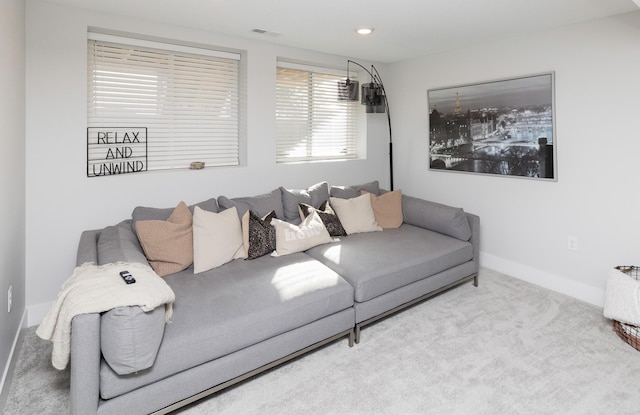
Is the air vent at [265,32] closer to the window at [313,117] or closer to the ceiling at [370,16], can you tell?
the ceiling at [370,16]

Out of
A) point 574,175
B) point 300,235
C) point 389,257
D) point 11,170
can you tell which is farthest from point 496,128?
point 11,170

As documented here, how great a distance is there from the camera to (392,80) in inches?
190

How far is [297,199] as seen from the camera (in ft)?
11.6

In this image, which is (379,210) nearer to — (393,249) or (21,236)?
(393,249)

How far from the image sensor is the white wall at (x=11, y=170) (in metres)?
2.00

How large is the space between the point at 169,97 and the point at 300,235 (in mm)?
1731

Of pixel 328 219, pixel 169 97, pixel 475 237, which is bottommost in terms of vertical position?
pixel 475 237

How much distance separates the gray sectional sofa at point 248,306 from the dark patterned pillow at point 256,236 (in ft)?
0.30

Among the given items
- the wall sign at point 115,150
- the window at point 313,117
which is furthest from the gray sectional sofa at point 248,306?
the window at point 313,117

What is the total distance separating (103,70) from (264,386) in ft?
8.97

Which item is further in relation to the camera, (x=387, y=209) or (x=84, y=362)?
(x=387, y=209)

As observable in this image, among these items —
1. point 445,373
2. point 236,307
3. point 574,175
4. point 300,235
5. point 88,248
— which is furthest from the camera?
point 574,175

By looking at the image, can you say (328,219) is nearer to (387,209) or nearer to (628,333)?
(387,209)

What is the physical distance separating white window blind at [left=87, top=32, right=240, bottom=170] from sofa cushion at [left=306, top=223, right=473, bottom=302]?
1.53 metres
